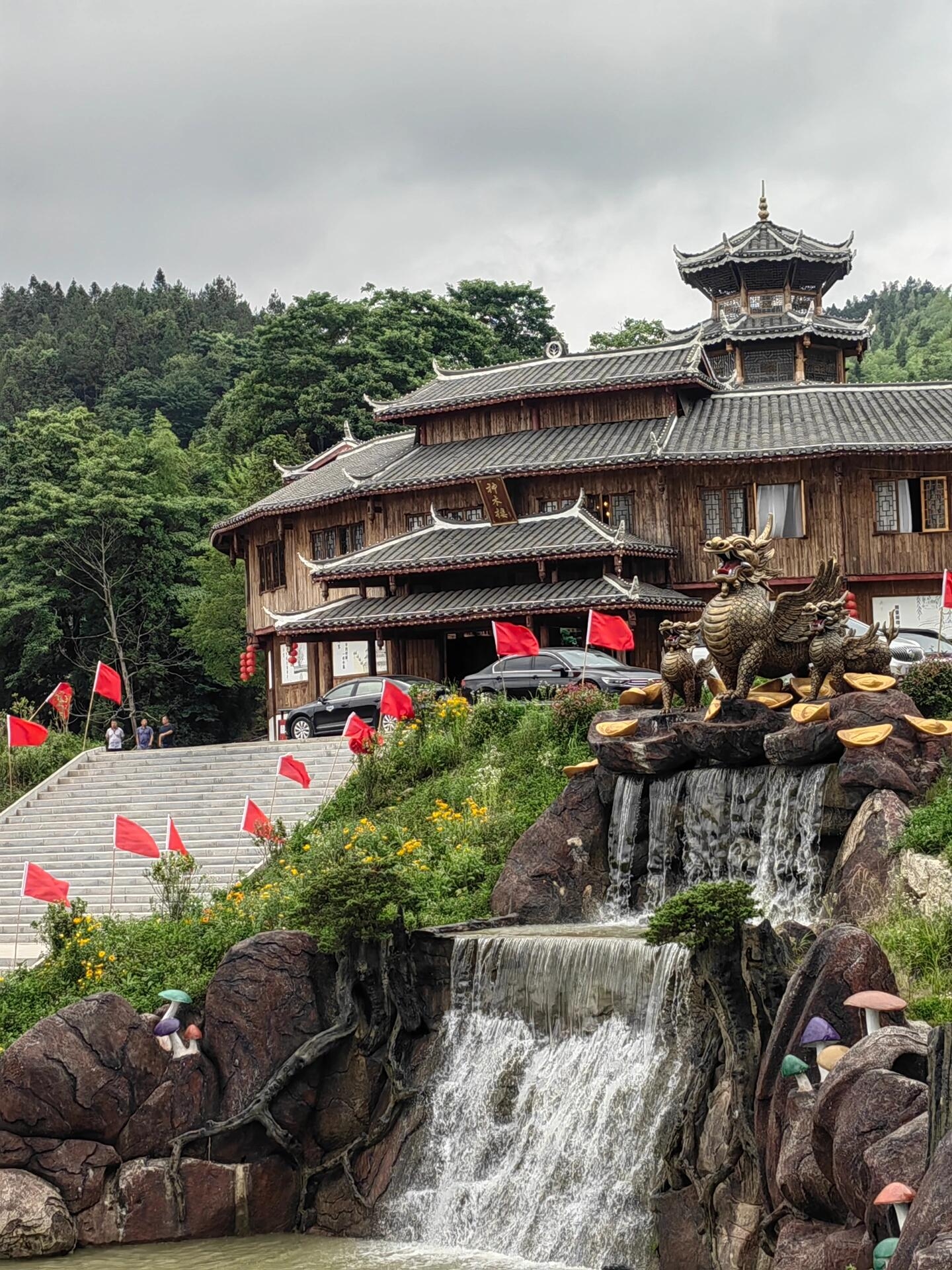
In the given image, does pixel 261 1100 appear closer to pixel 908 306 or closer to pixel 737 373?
pixel 737 373

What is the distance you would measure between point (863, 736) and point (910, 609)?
19.2 m

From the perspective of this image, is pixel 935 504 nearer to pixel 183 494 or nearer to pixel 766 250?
pixel 766 250

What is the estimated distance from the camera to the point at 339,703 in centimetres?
3225

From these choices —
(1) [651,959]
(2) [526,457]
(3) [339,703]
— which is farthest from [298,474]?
(1) [651,959]

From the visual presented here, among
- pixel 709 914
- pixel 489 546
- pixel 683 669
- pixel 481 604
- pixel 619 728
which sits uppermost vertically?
pixel 489 546

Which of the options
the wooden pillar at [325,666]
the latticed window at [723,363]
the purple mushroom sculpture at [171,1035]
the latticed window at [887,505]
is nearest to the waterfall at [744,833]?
the purple mushroom sculpture at [171,1035]

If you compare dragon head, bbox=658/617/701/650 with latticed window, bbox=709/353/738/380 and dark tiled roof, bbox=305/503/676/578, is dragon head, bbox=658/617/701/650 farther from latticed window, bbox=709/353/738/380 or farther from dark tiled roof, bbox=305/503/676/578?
latticed window, bbox=709/353/738/380

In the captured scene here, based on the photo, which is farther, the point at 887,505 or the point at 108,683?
the point at 887,505

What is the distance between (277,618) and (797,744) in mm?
21091

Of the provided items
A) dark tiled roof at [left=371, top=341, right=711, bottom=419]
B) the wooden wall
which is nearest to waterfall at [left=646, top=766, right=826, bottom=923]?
dark tiled roof at [left=371, top=341, right=711, bottom=419]

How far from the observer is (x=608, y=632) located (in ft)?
84.1

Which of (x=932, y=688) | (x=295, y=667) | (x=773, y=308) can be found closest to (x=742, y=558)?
(x=932, y=688)

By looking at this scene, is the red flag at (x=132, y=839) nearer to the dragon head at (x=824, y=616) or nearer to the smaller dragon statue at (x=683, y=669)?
the smaller dragon statue at (x=683, y=669)

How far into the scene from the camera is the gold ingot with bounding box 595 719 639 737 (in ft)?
64.6
